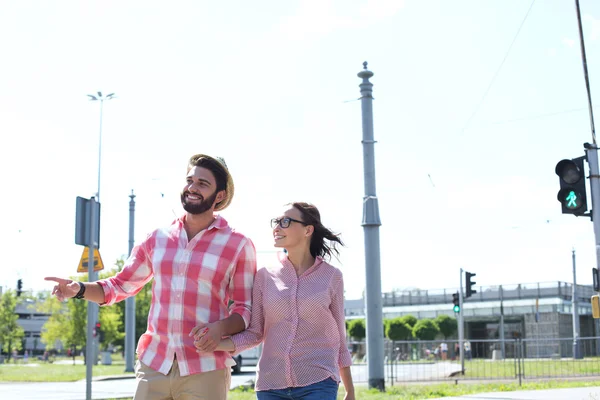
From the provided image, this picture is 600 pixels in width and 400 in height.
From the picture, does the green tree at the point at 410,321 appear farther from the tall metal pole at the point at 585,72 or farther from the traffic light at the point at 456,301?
the tall metal pole at the point at 585,72

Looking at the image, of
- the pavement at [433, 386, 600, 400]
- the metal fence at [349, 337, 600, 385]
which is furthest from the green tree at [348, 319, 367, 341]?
the pavement at [433, 386, 600, 400]

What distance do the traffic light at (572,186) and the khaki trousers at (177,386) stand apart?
8.25 meters

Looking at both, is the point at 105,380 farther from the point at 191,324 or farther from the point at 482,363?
the point at 191,324

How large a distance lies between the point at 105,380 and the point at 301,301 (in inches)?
945

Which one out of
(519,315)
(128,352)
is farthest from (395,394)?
(519,315)

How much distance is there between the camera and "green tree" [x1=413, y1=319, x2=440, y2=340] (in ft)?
190

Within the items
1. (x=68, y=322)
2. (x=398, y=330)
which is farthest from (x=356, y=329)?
(x=68, y=322)

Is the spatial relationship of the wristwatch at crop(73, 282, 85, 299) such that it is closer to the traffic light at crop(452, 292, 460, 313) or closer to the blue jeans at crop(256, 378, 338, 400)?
the blue jeans at crop(256, 378, 338, 400)

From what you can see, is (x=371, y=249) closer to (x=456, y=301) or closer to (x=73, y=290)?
(x=73, y=290)

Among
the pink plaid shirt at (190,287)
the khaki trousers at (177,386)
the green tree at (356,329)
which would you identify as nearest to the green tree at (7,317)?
the green tree at (356,329)

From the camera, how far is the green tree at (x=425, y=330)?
57.8 m

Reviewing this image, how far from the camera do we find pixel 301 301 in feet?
12.8

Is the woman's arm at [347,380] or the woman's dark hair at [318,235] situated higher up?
the woman's dark hair at [318,235]

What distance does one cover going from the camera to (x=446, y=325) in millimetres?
59656
